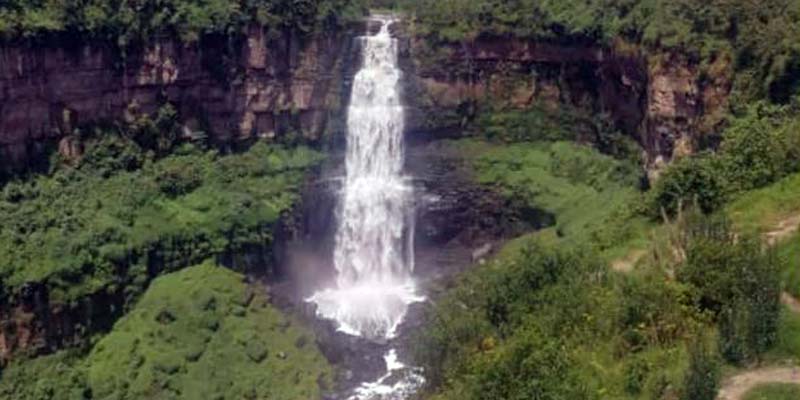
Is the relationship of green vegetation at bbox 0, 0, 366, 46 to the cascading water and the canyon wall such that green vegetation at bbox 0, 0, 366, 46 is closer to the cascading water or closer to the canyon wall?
the canyon wall

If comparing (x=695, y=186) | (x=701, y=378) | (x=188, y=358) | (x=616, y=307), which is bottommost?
(x=188, y=358)

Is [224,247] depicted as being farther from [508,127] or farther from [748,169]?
[748,169]

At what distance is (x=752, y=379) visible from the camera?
1403 cm

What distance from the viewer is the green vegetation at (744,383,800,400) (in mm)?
13367

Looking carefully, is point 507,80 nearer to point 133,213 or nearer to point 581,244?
point 133,213

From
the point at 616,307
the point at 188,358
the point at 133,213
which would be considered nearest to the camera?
the point at 616,307

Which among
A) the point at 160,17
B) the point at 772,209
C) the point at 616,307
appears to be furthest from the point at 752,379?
the point at 160,17

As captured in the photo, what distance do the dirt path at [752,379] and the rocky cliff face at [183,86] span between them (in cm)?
2377

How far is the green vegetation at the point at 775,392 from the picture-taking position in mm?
13367

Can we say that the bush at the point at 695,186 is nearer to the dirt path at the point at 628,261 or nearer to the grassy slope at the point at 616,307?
the grassy slope at the point at 616,307

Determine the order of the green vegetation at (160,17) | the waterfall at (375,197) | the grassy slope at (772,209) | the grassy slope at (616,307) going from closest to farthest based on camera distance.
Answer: the grassy slope at (616,307) → the grassy slope at (772,209) → the green vegetation at (160,17) → the waterfall at (375,197)

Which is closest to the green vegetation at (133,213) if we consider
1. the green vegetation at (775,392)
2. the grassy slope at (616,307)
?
the grassy slope at (616,307)

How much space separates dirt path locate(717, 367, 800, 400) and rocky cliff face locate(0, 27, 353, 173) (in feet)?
78.0

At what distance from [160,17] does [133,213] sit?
6.48 metres
